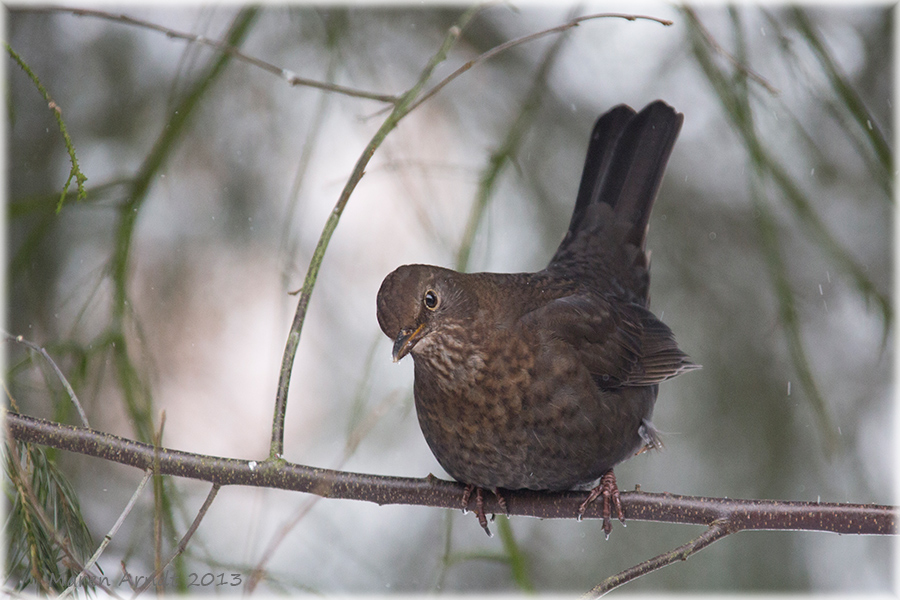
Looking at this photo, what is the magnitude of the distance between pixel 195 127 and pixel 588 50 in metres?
2.06

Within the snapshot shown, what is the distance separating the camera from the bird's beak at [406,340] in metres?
2.26

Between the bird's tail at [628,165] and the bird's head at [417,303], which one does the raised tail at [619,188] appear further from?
the bird's head at [417,303]

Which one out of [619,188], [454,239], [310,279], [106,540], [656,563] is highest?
[619,188]

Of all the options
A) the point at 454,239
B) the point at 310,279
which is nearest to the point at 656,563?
the point at 310,279

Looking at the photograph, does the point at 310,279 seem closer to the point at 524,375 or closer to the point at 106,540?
the point at 106,540

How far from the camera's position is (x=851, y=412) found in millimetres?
3893

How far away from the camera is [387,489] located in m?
2.29

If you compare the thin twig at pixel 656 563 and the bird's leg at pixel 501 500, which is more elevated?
the bird's leg at pixel 501 500

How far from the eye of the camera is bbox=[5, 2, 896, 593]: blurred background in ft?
11.9

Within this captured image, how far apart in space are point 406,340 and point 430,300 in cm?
17

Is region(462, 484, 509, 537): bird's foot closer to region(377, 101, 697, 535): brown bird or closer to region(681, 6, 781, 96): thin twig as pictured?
region(377, 101, 697, 535): brown bird

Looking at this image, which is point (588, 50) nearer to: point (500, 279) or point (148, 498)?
point (500, 279)

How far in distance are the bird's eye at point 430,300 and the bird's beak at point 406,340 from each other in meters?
0.06

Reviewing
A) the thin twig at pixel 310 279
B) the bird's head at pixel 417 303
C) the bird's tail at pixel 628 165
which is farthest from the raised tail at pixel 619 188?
the thin twig at pixel 310 279
